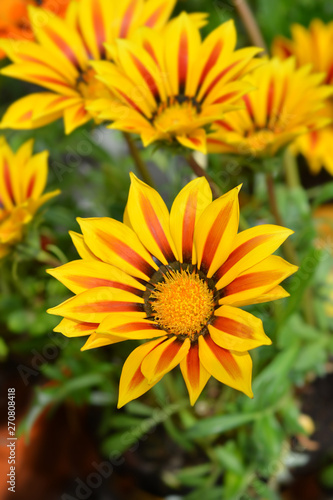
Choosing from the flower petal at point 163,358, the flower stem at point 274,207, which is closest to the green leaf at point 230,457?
the flower stem at point 274,207

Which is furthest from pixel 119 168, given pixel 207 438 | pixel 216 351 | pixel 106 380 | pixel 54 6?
pixel 216 351

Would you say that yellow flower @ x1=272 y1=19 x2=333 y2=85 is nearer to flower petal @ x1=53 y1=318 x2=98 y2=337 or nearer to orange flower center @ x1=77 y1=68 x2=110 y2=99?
orange flower center @ x1=77 y1=68 x2=110 y2=99

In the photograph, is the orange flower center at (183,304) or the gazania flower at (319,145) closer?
the orange flower center at (183,304)

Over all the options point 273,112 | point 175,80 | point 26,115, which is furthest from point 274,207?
point 26,115

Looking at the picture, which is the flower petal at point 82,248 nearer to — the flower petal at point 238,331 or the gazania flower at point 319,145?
the flower petal at point 238,331

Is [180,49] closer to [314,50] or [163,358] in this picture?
[163,358]
